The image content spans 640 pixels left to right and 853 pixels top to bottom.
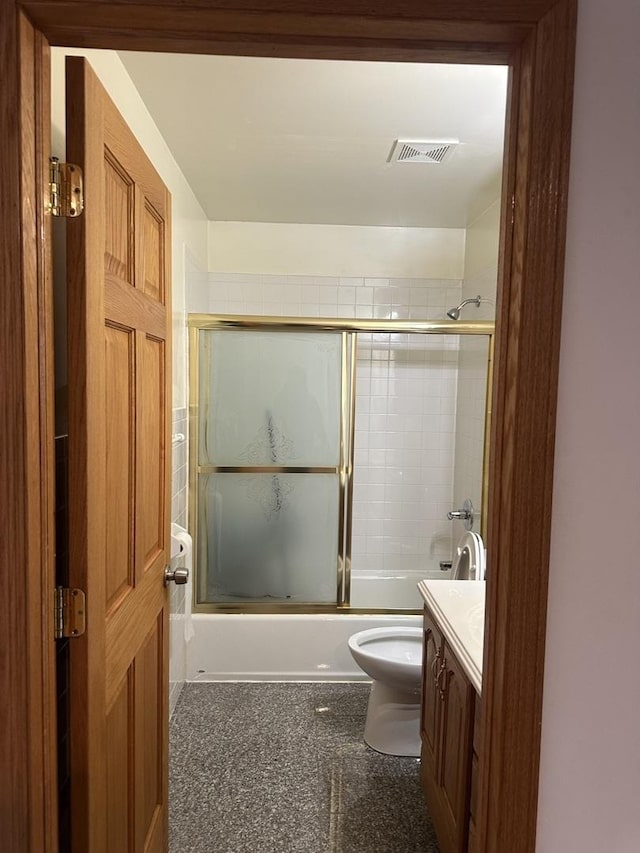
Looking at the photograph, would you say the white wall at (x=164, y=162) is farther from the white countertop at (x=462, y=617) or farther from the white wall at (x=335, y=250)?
the white countertop at (x=462, y=617)

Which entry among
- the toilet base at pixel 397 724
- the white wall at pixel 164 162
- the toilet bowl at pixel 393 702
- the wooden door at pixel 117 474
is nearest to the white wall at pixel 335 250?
the white wall at pixel 164 162

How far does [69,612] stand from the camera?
102 centimetres

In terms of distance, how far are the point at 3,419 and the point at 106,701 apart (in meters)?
0.63

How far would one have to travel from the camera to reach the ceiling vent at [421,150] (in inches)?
84.2

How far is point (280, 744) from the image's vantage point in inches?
92.4

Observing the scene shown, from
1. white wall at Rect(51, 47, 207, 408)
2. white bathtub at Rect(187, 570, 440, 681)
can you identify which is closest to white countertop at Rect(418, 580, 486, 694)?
white bathtub at Rect(187, 570, 440, 681)

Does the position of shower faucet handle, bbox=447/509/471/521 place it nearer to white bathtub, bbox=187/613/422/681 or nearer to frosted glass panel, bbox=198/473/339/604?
frosted glass panel, bbox=198/473/339/604

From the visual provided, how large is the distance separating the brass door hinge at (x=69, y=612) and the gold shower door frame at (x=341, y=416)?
1939mm

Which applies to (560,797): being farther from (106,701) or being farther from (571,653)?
(106,701)

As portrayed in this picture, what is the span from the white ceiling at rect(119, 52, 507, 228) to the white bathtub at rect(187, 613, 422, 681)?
2160 millimetres

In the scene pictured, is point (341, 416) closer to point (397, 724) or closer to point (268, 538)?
point (268, 538)

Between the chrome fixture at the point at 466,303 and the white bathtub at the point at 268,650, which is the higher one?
the chrome fixture at the point at 466,303

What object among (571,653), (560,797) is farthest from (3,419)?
(560,797)

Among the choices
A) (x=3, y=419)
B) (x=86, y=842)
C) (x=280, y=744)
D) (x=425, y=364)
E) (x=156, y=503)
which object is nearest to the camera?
(x=3, y=419)
